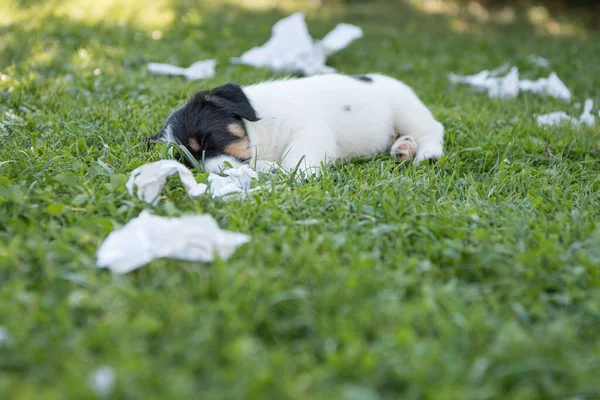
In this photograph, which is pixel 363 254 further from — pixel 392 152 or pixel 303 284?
pixel 392 152

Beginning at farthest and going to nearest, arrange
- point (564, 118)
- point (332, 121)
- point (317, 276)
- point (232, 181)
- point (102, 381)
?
point (564, 118) < point (332, 121) < point (232, 181) < point (317, 276) < point (102, 381)

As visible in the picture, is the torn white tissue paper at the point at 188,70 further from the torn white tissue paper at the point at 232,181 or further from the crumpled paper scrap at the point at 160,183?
the crumpled paper scrap at the point at 160,183

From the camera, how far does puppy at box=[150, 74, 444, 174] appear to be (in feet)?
11.9

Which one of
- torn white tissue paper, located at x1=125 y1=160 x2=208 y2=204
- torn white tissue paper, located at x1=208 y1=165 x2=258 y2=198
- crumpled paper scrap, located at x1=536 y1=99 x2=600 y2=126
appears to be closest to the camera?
torn white tissue paper, located at x1=125 y1=160 x2=208 y2=204

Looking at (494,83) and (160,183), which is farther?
(494,83)

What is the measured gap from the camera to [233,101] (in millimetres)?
3727

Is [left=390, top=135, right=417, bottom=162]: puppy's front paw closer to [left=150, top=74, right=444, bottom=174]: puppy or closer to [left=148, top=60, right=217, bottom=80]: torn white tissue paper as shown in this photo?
[left=150, top=74, right=444, bottom=174]: puppy

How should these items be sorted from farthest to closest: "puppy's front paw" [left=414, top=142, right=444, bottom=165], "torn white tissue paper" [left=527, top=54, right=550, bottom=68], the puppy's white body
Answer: "torn white tissue paper" [left=527, top=54, right=550, bottom=68], "puppy's front paw" [left=414, top=142, right=444, bottom=165], the puppy's white body


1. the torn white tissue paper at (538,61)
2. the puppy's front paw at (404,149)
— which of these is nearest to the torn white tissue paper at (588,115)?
the puppy's front paw at (404,149)

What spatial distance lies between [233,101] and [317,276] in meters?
1.82

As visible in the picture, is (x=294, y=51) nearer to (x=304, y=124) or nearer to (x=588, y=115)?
(x=304, y=124)

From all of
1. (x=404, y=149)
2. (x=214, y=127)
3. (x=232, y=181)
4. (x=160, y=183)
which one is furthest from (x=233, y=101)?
(x=404, y=149)

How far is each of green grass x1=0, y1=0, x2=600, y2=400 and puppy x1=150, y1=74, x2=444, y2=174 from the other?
272 millimetres

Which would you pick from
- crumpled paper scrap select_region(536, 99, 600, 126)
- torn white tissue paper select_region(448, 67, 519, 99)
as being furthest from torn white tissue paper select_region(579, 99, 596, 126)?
torn white tissue paper select_region(448, 67, 519, 99)
